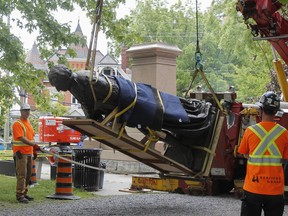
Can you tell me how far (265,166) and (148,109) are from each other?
2.97 m

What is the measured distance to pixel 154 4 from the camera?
47594 mm

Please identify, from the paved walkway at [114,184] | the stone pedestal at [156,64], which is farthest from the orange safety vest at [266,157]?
the stone pedestal at [156,64]

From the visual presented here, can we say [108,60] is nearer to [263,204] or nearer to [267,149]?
[267,149]

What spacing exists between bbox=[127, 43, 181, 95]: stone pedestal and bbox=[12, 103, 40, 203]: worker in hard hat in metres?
5.79

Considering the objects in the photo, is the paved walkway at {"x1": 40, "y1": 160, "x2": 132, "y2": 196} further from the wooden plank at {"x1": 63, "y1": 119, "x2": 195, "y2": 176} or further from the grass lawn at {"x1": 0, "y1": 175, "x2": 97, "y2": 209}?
the wooden plank at {"x1": 63, "y1": 119, "x2": 195, "y2": 176}

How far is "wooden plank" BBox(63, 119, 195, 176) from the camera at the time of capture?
802 cm

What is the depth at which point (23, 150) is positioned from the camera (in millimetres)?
10828

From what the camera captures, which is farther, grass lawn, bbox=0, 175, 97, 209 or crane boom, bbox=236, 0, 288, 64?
crane boom, bbox=236, 0, 288, 64

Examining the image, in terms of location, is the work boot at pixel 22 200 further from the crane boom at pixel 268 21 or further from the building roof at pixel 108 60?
the building roof at pixel 108 60

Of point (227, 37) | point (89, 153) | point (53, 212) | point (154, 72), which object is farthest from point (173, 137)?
point (227, 37)

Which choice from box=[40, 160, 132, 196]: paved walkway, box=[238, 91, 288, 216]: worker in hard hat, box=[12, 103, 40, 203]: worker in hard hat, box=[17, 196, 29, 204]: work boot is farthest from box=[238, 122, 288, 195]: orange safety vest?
box=[40, 160, 132, 196]: paved walkway

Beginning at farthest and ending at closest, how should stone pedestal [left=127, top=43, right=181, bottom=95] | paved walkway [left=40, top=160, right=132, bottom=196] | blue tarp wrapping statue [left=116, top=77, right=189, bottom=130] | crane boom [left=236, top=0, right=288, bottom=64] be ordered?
1. stone pedestal [left=127, top=43, right=181, bottom=95]
2. paved walkway [left=40, top=160, right=132, bottom=196]
3. crane boom [left=236, top=0, right=288, bottom=64]
4. blue tarp wrapping statue [left=116, top=77, right=189, bottom=130]

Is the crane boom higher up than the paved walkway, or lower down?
higher up

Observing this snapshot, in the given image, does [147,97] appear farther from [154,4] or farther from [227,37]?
[154,4]
